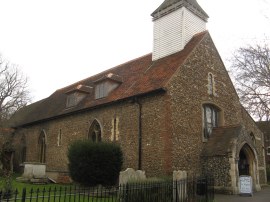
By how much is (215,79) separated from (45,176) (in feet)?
45.1

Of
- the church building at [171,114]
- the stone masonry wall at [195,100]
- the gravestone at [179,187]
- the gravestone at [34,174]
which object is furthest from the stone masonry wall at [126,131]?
the gravestone at [179,187]

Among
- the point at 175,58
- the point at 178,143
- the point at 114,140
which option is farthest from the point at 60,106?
the point at 178,143

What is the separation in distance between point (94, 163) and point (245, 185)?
7.74 metres

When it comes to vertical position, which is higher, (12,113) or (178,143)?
(12,113)

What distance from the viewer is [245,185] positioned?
621 inches

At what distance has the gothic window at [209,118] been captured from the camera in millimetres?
19422

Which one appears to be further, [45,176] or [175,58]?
[45,176]

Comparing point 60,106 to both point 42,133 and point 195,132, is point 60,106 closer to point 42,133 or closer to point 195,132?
point 42,133

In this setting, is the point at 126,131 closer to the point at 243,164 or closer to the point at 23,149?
the point at 243,164

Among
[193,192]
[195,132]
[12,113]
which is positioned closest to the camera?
[193,192]

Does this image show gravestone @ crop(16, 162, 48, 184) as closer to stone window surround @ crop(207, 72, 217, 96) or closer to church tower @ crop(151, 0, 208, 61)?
church tower @ crop(151, 0, 208, 61)

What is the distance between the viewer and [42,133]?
27.5m

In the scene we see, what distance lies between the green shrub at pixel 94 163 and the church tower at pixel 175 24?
27.9ft

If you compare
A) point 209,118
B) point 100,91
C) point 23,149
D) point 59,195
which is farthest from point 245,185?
point 23,149
